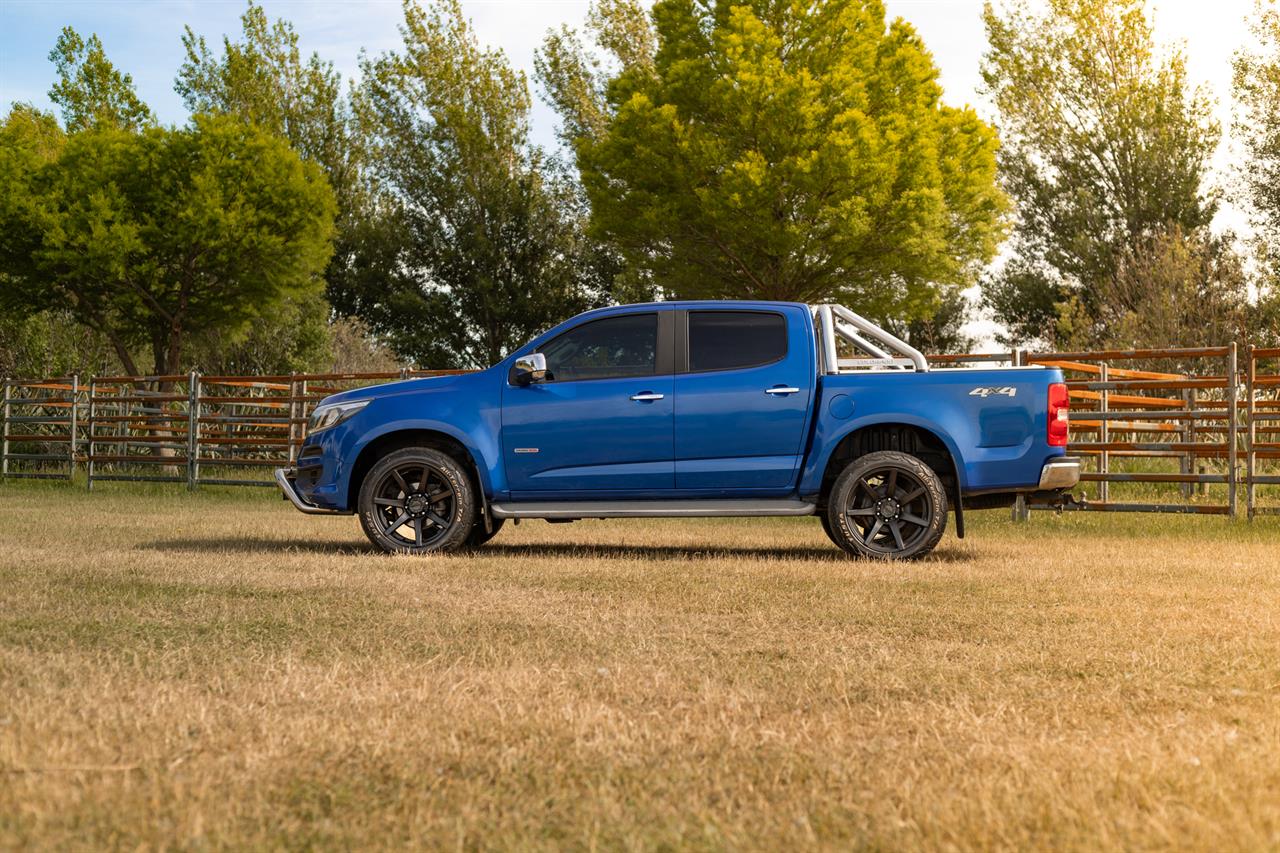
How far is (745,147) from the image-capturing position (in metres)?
Result: 31.5

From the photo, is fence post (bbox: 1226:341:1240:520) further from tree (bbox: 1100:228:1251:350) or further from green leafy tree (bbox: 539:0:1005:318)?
tree (bbox: 1100:228:1251:350)

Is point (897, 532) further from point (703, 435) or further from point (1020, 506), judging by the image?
point (1020, 506)

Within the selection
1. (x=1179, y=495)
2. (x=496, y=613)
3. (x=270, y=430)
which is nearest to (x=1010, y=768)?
(x=496, y=613)

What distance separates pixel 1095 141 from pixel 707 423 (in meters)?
30.6

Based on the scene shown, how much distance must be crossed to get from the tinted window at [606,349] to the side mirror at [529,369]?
202 mm

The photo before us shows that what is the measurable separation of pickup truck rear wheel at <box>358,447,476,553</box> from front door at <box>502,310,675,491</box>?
1.42ft

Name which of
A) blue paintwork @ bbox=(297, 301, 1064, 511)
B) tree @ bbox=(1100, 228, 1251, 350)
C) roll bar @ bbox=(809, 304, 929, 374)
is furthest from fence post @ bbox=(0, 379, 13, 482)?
tree @ bbox=(1100, 228, 1251, 350)

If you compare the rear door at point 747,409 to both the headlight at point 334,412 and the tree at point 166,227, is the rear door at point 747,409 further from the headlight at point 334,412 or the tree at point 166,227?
the tree at point 166,227

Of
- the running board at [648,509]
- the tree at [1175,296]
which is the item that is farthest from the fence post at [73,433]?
the tree at [1175,296]

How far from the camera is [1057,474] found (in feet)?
34.9

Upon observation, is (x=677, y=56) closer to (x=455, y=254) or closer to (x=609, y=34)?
(x=609, y=34)

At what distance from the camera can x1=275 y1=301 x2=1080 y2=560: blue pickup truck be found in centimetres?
1076

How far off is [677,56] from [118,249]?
500 inches

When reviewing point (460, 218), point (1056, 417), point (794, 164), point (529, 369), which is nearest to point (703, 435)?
point (529, 369)
